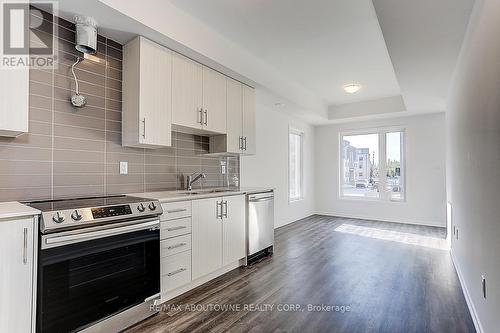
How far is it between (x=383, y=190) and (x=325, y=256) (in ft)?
11.5

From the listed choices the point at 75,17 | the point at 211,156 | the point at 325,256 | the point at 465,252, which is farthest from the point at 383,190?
the point at 75,17

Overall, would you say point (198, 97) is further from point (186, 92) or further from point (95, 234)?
point (95, 234)

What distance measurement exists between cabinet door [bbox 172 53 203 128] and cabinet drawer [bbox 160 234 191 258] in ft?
3.92

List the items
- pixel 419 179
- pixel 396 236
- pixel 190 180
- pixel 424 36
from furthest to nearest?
1. pixel 419 179
2. pixel 396 236
3. pixel 190 180
4. pixel 424 36

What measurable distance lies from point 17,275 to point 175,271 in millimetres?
1189

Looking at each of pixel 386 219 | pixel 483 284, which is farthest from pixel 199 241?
pixel 386 219

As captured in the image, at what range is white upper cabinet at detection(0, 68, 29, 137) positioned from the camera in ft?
5.61

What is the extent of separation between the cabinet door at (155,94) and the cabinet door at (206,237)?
774mm

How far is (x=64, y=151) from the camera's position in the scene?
7.48ft

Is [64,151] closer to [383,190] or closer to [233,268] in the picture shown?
[233,268]

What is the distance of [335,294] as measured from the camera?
2.59 metres

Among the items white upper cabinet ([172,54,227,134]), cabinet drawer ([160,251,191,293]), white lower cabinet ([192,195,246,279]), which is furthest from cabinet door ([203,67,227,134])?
cabinet drawer ([160,251,191,293])

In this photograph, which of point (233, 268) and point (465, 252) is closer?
point (465, 252)

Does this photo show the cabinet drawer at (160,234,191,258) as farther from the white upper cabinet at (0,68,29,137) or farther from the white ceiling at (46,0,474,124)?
the white ceiling at (46,0,474,124)
